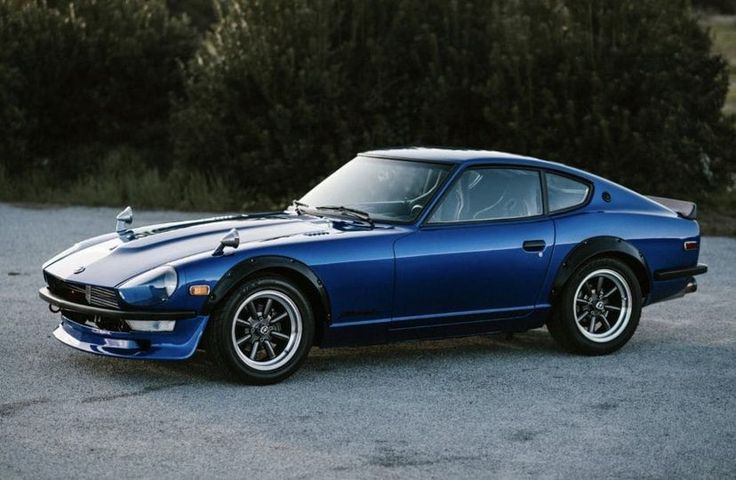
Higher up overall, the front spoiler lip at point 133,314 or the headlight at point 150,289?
the headlight at point 150,289

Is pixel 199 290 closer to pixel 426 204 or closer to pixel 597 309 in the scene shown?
pixel 426 204

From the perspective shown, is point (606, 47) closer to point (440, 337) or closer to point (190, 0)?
point (440, 337)

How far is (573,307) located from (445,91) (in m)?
9.92

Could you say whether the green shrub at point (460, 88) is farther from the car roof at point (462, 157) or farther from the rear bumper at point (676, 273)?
the car roof at point (462, 157)

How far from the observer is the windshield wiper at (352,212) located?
8062 millimetres

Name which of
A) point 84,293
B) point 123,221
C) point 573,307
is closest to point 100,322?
point 84,293

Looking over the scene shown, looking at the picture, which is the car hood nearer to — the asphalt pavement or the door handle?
the asphalt pavement

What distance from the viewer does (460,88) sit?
18.2m

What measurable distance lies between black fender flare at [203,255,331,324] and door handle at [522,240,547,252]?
1493 millimetres

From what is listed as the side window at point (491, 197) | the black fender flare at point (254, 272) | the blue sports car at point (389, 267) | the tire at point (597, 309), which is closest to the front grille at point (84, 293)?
the blue sports car at point (389, 267)

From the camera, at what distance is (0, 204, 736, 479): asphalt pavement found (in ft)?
19.3

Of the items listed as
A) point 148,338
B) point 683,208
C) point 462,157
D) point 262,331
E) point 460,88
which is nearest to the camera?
point 148,338

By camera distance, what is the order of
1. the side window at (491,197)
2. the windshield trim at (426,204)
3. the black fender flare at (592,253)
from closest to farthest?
the windshield trim at (426,204), the side window at (491,197), the black fender flare at (592,253)

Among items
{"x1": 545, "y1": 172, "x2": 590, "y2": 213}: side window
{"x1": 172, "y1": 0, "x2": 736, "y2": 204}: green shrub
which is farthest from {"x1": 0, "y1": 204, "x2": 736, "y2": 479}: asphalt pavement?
{"x1": 172, "y1": 0, "x2": 736, "y2": 204}: green shrub
